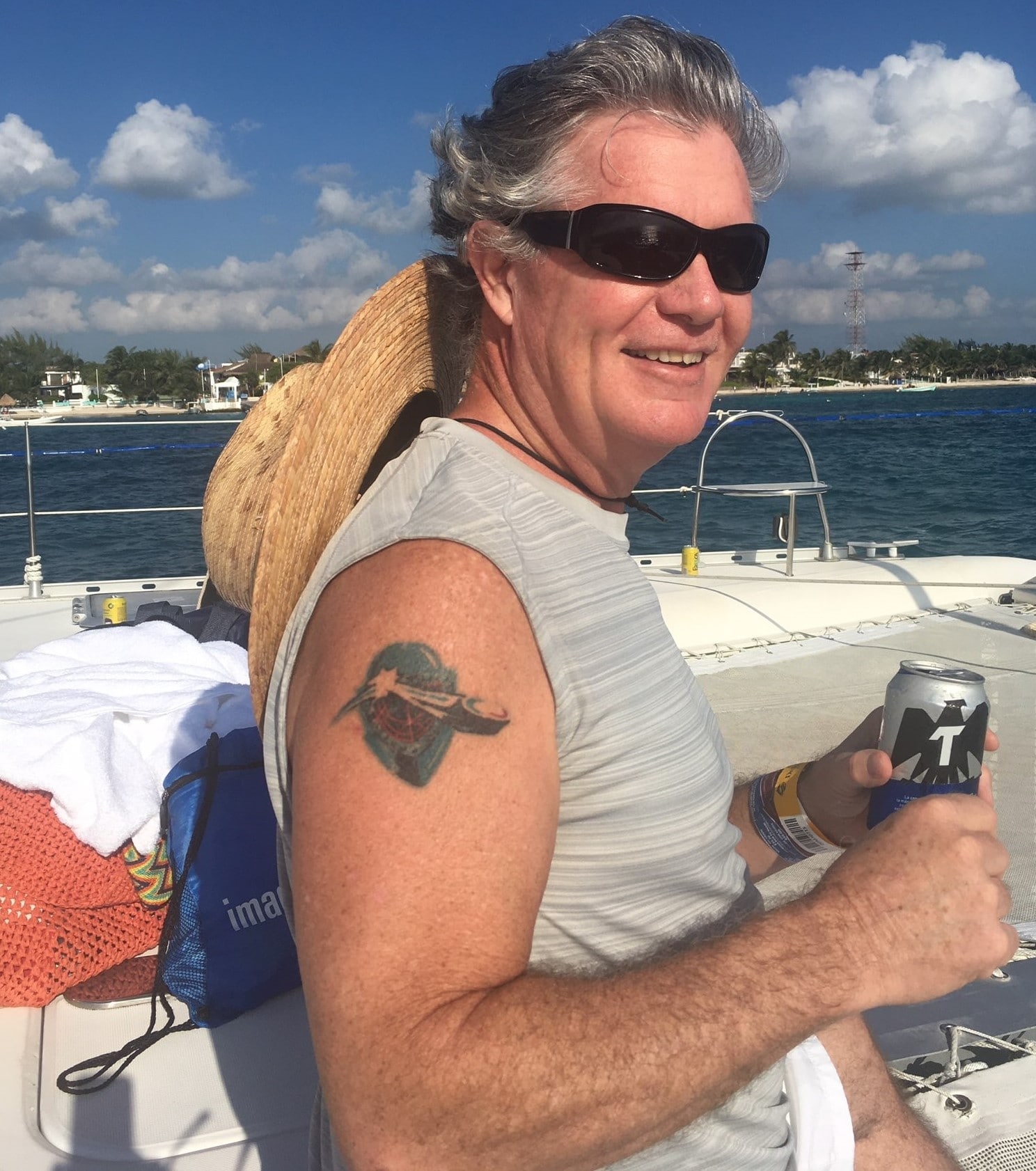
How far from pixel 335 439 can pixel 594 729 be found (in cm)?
51

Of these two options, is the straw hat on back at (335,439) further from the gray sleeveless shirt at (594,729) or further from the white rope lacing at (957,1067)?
the white rope lacing at (957,1067)

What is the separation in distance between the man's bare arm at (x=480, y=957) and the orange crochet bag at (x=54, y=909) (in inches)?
43.5

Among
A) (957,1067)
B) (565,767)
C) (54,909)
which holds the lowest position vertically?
(957,1067)

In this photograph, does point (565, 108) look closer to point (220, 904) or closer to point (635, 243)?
point (635, 243)

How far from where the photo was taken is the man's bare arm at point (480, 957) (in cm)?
78

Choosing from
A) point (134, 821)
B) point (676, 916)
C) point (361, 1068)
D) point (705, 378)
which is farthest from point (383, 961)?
point (134, 821)

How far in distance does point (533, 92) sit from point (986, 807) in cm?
92

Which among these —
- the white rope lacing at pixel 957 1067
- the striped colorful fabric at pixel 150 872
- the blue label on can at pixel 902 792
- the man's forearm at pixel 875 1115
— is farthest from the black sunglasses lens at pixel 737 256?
the striped colorful fabric at pixel 150 872

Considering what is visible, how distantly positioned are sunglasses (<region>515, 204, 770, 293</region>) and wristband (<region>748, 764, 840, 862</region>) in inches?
28.1

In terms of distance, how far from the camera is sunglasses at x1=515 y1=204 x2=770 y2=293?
114 centimetres

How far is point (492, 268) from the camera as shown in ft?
4.08

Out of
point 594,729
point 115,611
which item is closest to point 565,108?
point 594,729

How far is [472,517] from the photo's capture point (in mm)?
936

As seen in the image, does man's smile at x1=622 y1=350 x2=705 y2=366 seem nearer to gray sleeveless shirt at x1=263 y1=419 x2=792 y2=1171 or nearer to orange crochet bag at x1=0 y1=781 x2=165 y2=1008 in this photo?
gray sleeveless shirt at x1=263 y1=419 x2=792 y2=1171
